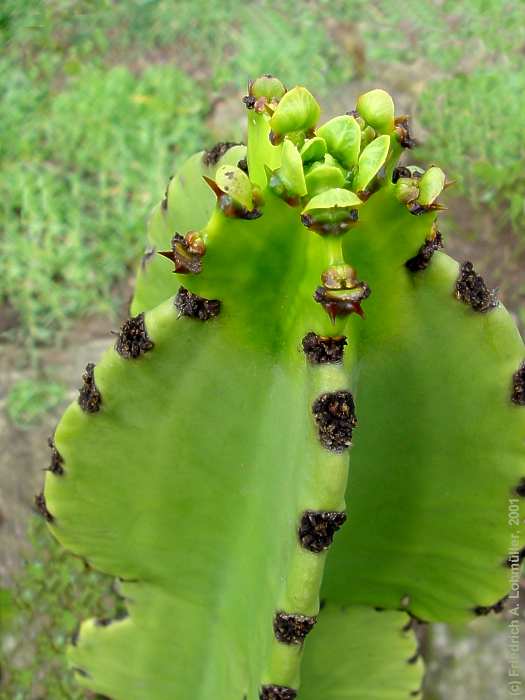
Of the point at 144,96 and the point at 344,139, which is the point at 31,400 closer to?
the point at 144,96

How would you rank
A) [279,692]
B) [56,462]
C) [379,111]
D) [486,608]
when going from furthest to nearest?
[486,608]
[56,462]
[279,692]
[379,111]

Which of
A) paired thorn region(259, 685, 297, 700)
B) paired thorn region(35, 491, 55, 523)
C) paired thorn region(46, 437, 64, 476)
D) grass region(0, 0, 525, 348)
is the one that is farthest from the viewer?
grass region(0, 0, 525, 348)

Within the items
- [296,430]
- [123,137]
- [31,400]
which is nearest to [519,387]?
[296,430]

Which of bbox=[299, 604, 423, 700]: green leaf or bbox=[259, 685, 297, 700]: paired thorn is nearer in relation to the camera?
bbox=[259, 685, 297, 700]: paired thorn

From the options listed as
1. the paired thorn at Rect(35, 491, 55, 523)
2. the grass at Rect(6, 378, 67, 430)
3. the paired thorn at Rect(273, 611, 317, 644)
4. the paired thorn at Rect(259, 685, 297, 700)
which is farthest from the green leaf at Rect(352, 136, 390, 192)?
the grass at Rect(6, 378, 67, 430)

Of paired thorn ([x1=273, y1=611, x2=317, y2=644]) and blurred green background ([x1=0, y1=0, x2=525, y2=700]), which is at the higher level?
blurred green background ([x1=0, y1=0, x2=525, y2=700])

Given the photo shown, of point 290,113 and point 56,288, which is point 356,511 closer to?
point 290,113

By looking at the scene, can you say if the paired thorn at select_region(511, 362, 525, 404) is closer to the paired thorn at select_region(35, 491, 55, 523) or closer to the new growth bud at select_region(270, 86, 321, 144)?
the new growth bud at select_region(270, 86, 321, 144)

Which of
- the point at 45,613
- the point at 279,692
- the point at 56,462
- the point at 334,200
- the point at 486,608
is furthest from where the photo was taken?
the point at 45,613

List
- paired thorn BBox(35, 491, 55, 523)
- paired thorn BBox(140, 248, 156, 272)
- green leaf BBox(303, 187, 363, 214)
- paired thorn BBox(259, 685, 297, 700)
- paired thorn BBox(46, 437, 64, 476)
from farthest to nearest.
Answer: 1. paired thorn BBox(140, 248, 156, 272)
2. paired thorn BBox(35, 491, 55, 523)
3. paired thorn BBox(46, 437, 64, 476)
4. paired thorn BBox(259, 685, 297, 700)
5. green leaf BBox(303, 187, 363, 214)
